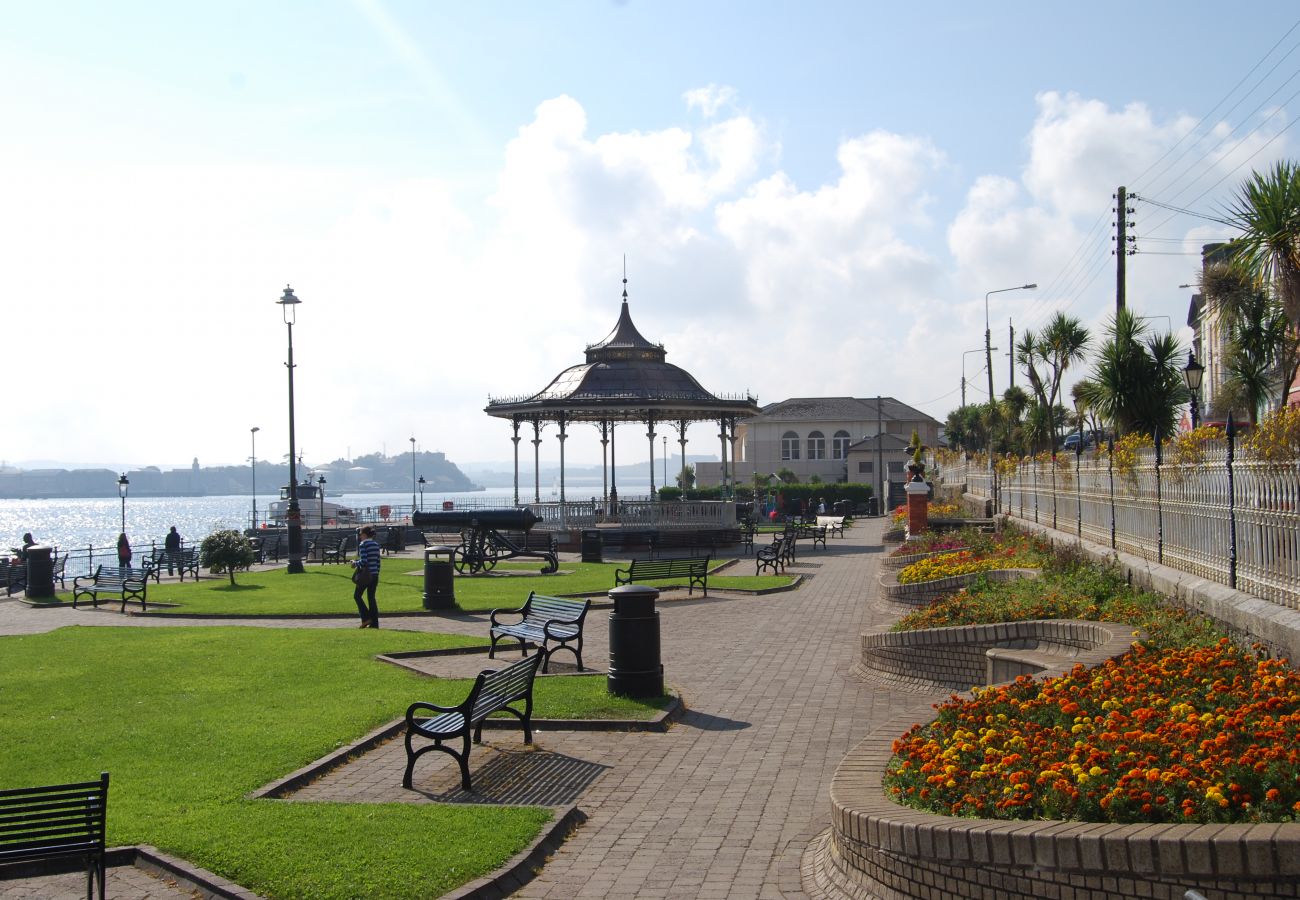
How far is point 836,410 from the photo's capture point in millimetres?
86250

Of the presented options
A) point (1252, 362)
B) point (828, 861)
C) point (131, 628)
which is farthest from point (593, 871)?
point (1252, 362)

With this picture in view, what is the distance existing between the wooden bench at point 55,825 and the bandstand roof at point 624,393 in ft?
101

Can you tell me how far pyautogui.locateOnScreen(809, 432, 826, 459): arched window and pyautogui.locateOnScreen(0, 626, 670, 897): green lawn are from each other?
70.9 metres

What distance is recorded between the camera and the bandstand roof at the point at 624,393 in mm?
37156

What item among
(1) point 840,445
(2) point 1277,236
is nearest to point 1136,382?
(2) point 1277,236

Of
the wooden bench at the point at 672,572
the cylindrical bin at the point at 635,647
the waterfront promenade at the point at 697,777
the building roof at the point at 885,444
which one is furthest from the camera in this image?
→ the building roof at the point at 885,444

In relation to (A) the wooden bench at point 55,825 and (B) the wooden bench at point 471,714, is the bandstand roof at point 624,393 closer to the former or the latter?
(B) the wooden bench at point 471,714

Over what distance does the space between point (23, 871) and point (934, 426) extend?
301 feet

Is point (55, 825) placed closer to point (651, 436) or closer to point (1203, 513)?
point (1203, 513)

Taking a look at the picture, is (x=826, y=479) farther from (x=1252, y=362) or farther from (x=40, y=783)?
(x=40, y=783)

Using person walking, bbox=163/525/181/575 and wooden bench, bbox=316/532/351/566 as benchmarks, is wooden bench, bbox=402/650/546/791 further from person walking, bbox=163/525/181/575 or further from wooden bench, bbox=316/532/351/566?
wooden bench, bbox=316/532/351/566

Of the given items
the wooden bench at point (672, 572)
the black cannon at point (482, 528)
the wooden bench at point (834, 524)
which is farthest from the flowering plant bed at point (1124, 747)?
the wooden bench at point (834, 524)

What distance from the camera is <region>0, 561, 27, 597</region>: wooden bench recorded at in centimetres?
2633

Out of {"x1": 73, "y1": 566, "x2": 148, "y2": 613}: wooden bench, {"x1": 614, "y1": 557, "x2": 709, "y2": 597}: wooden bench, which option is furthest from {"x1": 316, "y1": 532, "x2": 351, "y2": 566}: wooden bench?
{"x1": 614, "y1": 557, "x2": 709, "y2": 597}: wooden bench
